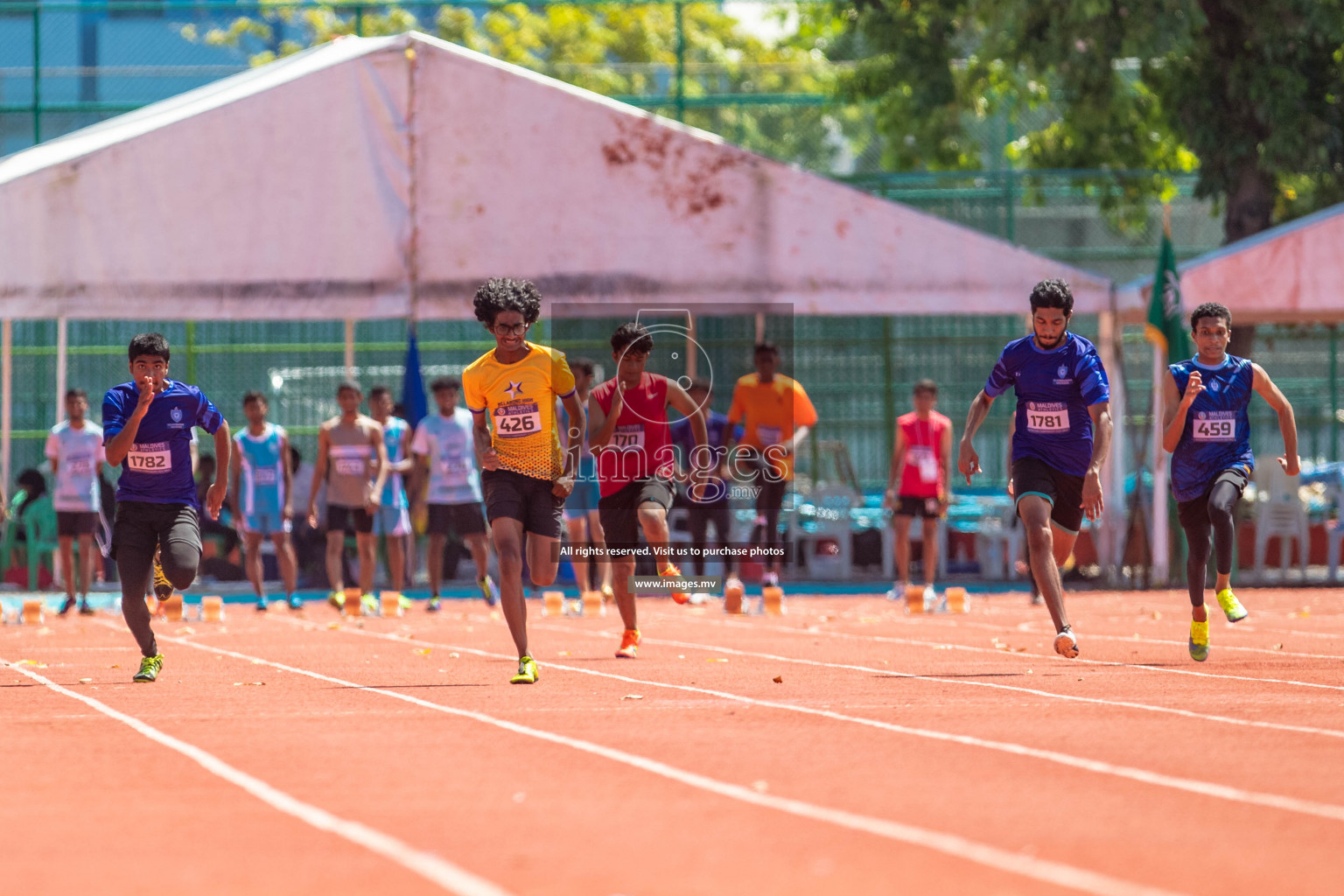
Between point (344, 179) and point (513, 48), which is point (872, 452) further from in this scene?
point (513, 48)

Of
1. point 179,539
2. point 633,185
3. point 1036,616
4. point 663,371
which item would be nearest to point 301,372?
point 663,371

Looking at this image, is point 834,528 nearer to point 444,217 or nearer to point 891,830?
point 444,217

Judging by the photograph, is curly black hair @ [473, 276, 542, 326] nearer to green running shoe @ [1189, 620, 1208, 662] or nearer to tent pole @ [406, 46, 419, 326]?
green running shoe @ [1189, 620, 1208, 662]

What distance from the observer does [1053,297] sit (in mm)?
11031

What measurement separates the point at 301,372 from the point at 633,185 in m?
7.42

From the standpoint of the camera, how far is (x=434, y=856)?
18.3 feet

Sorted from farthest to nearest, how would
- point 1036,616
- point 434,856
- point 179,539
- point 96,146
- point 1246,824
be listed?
point 96,146 < point 1036,616 < point 179,539 < point 1246,824 < point 434,856

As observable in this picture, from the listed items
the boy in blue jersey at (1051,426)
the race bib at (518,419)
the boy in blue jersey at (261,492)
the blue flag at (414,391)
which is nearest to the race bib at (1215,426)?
the boy in blue jersey at (1051,426)

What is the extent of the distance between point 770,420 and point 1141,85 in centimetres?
983

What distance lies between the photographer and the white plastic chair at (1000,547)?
21.3 m

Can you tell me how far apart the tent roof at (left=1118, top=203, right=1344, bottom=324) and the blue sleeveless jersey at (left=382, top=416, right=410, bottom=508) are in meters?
6.78

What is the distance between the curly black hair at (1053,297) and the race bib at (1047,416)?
1.64 ft

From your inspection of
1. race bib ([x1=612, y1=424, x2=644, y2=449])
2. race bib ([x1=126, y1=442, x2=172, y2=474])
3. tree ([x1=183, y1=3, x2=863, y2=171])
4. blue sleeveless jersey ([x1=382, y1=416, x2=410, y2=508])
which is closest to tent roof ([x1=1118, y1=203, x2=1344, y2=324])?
blue sleeveless jersey ([x1=382, y1=416, x2=410, y2=508])

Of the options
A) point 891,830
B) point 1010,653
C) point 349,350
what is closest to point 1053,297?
point 1010,653
